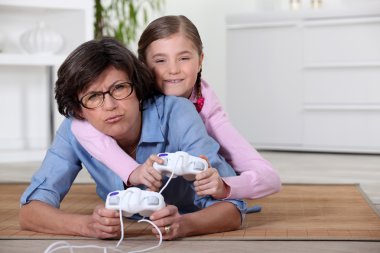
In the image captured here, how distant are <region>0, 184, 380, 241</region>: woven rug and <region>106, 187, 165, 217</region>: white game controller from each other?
0.18 m

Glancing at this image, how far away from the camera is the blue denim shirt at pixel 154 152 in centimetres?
188

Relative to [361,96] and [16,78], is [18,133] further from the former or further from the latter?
[361,96]

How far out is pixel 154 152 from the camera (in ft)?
6.45

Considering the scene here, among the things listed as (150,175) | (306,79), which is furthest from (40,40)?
(150,175)

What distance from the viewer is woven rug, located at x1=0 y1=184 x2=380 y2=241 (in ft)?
5.89

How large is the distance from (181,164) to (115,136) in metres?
0.31

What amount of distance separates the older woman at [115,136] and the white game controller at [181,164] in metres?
0.02

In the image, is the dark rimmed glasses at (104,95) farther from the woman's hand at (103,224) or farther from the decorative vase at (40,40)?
the decorative vase at (40,40)

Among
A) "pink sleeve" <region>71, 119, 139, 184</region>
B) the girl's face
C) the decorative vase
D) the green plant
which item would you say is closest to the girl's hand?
"pink sleeve" <region>71, 119, 139, 184</region>

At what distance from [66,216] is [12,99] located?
2701 millimetres

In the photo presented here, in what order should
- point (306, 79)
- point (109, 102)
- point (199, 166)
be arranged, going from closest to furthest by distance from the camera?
point (199, 166) → point (109, 102) → point (306, 79)

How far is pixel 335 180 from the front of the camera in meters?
3.20

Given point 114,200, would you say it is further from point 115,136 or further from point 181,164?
point 115,136

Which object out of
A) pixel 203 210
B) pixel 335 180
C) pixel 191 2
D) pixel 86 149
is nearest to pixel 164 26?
pixel 86 149
